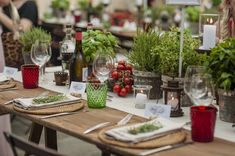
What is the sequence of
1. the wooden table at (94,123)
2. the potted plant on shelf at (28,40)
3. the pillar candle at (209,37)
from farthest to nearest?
1. the potted plant on shelf at (28,40)
2. the pillar candle at (209,37)
3. the wooden table at (94,123)

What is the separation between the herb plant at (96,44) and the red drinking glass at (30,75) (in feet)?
0.96

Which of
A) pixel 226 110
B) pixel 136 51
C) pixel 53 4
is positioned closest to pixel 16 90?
pixel 136 51

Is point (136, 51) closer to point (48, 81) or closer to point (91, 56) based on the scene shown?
point (91, 56)

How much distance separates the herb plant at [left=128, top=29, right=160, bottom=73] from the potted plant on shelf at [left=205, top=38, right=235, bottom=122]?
0.35 m

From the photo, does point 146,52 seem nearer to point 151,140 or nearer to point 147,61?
point 147,61

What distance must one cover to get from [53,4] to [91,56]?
522 centimetres

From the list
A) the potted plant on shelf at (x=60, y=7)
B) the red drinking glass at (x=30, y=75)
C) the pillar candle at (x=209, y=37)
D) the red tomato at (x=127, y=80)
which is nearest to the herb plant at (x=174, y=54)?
the red tomato at (x=127, y=80)

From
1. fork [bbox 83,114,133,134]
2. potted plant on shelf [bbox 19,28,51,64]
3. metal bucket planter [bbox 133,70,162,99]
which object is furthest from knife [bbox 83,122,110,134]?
potted plant on shelf [bbox 19,28,51,64]

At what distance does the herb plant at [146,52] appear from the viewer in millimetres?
2332

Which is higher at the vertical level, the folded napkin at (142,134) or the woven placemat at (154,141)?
the folded napkin at (142,134)

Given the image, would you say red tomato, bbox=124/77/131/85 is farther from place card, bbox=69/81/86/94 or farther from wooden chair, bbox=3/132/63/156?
wooden chair, bbox=3/132/63/156

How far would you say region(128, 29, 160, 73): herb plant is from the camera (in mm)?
2332

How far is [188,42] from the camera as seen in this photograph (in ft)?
7.52

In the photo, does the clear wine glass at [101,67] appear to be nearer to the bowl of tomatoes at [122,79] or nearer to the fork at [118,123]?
the bowl of tomatoes at [122,79]
